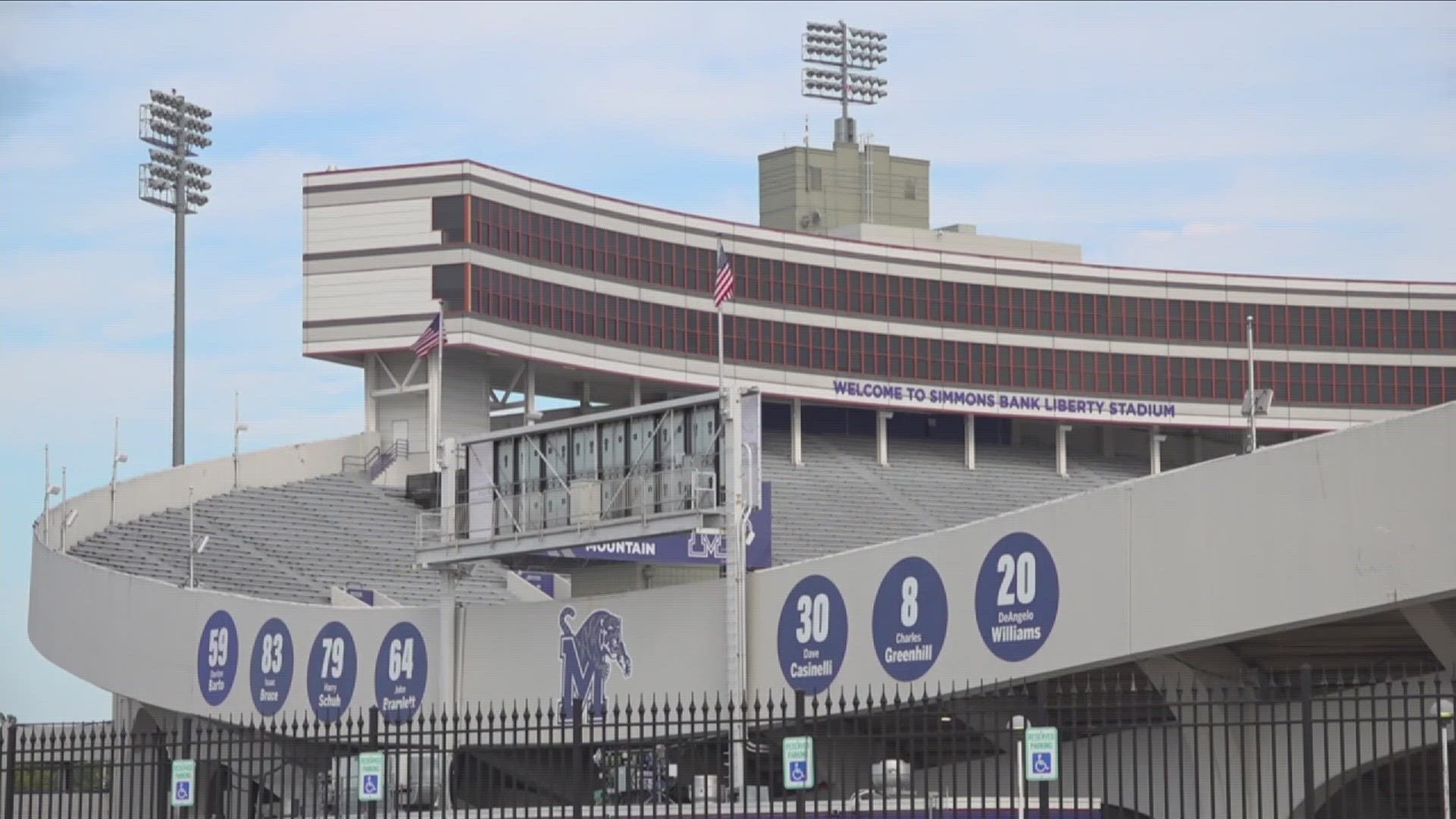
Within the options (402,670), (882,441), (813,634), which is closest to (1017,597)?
(813,634)

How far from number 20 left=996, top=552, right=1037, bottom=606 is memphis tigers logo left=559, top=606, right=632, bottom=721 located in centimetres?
1168

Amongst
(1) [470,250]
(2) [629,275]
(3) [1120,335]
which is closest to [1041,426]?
(3) [1120,335]

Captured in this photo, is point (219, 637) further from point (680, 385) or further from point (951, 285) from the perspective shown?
point (951, 285)

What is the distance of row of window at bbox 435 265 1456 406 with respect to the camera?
86.2 m

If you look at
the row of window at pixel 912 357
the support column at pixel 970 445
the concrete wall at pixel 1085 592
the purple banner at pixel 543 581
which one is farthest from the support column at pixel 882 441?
the concrete wall at pixel 1085 592

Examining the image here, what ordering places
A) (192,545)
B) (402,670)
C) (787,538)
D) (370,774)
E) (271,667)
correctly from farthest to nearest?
(787,538) < (192,545) < (271,667) < (402,670) < (370,774)

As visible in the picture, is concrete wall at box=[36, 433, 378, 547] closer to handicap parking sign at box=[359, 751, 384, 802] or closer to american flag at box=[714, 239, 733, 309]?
american flag at box=[714, 239, 733, 309]

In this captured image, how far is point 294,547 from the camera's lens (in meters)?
72.7

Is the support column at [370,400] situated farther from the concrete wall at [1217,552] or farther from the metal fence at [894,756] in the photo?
the concrete wall at [1217,552]

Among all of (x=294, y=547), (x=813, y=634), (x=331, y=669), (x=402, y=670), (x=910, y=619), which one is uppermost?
(x=294, y=547)

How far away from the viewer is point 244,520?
74.9 meters

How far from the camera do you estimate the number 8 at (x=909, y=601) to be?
4291 cm

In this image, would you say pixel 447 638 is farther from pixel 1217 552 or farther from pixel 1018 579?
pixel 1217 552

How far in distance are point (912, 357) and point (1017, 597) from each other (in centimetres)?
5685
